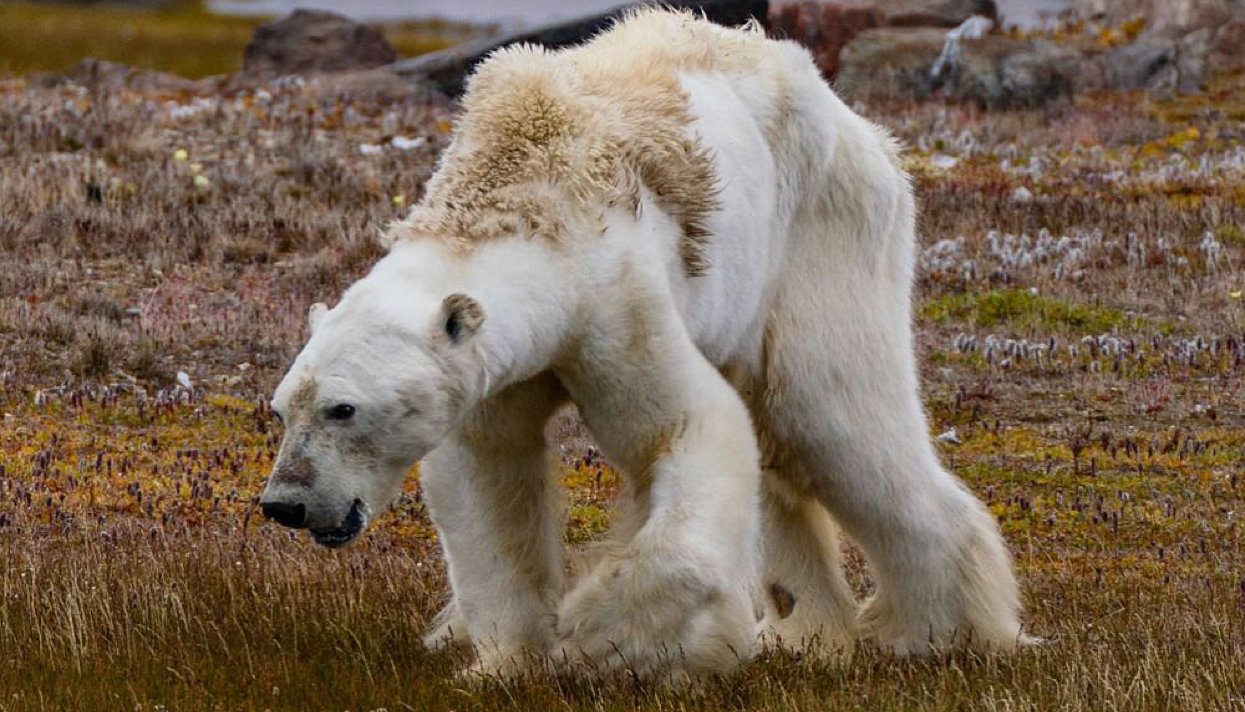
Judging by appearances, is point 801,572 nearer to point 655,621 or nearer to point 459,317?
point 655,621

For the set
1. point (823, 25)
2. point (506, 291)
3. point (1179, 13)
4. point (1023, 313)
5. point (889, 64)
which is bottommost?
point (1179, 13)

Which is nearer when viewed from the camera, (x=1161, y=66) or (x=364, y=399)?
(x=364, y=399)

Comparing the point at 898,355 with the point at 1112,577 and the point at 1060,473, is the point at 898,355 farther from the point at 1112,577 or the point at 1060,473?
the point at 1060,473

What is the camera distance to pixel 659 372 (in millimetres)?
5316

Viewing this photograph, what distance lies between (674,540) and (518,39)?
55.4ft

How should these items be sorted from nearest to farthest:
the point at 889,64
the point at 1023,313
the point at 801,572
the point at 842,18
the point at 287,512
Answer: the point at 287,512 → the point at 801,572 → the point at 1023,313 → the point at 889,64 → the point at 842,18

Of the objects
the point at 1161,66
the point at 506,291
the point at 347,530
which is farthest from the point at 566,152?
the point at 1161,66

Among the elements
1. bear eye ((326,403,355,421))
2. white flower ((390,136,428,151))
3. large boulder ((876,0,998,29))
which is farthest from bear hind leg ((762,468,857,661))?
large boulder ((876,0,998,29))

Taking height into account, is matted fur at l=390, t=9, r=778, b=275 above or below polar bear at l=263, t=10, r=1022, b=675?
above

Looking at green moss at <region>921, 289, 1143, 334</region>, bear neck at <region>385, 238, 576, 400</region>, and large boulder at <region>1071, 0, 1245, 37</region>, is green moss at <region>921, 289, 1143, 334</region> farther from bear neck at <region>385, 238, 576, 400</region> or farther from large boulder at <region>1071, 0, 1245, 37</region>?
large boulder at <region>1071, 0, 1245, 37</region>

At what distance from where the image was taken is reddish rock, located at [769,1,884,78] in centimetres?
2327

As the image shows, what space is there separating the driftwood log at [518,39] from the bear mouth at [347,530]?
665 inches

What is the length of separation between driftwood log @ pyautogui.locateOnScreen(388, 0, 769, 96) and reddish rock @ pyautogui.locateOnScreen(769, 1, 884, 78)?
1.47ft

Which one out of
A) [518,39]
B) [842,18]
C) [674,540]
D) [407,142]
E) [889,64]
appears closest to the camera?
[674,540]
